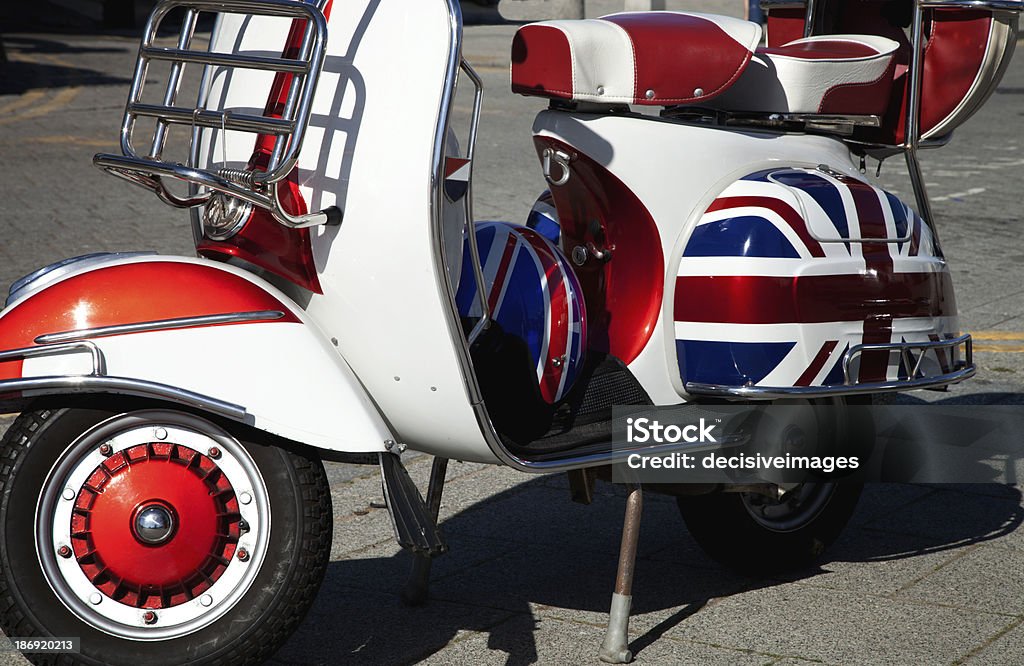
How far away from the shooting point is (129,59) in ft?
63.9

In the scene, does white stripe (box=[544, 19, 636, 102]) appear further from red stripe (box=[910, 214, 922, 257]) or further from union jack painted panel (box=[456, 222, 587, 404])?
red stripe (box=[910, 214, 922, 257])

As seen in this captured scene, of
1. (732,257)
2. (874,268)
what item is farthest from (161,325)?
(874,268)

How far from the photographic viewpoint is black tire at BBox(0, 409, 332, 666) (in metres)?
2.43

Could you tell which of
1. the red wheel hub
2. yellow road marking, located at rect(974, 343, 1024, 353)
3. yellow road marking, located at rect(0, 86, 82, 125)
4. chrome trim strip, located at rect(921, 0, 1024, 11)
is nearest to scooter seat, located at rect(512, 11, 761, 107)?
chrome trim strip, located at rect(921, 0, 1024, 11)

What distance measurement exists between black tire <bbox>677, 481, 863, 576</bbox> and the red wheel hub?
1391 mm

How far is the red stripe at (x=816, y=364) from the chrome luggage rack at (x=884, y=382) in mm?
17

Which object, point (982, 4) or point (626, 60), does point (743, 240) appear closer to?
point (626, 60)

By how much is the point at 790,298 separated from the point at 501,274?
2.13 feet

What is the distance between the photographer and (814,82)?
3.19m

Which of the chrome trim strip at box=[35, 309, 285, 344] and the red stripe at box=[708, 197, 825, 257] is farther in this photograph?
the red stripe at box=[708, 197, 825, 257]

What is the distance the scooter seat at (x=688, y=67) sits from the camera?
9.49ft

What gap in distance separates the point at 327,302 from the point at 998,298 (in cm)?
490

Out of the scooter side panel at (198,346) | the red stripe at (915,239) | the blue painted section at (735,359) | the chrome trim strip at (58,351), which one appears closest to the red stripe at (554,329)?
the blue painted section at (735,359)

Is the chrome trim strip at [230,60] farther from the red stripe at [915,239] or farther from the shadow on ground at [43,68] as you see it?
the shadow on ground at [43,68]
